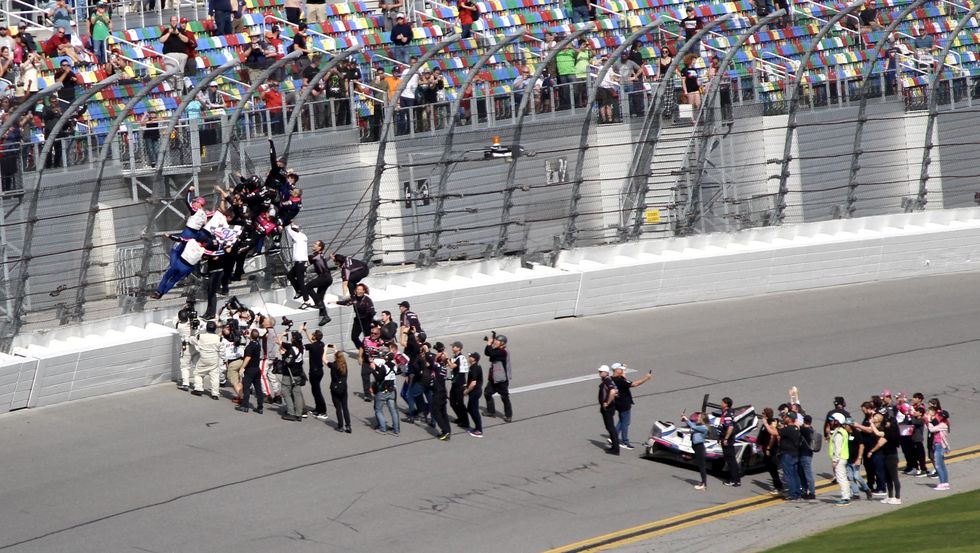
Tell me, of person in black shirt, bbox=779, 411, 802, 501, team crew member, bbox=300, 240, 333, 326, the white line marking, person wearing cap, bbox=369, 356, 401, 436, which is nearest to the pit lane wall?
team crew member, bbox=300, 240, 333, 326

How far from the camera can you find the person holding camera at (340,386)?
1916 cm

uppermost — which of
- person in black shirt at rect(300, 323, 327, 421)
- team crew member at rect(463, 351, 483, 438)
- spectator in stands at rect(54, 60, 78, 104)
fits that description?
spectator in stands at rect(54, 60, 78, 104)

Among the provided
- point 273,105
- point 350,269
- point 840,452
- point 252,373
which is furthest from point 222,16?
point 840,452

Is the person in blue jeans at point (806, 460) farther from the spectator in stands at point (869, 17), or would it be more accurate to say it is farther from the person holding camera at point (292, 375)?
the spectator in stands at point (869, 17)

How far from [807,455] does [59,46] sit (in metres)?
14.8

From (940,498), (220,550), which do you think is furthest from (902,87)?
(220,550)

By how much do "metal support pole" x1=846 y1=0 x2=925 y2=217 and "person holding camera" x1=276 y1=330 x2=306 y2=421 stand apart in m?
12.3

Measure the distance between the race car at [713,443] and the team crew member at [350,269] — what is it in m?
5.76

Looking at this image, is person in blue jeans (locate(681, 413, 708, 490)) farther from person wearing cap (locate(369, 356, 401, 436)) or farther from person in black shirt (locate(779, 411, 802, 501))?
person wearing cap (locate(369, 356, 401, 436))

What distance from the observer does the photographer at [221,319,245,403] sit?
67.2 feet

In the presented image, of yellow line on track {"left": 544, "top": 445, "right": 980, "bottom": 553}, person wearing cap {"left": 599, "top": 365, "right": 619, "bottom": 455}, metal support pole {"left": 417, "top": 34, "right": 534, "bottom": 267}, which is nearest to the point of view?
yellow line on track {"left": 544, "top": 445, "right": 980, "bottom": 553}

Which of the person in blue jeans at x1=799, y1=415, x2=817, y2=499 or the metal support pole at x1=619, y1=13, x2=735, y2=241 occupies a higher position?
the metal support pole at x1=619, y1=13, x2=735, y2=241

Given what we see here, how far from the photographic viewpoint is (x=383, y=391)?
19.3 m

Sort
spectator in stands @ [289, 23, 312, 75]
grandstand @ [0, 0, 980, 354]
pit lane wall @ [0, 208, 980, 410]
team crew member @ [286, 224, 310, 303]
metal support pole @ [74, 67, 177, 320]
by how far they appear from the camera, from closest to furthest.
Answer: pit lane wall @ [0, 208, 980, 410] → metal support pole @ [74, 67, 177, 320] → grandstand @ [0, 0, 980, 354] → team crew member @ [286, 224, 310, 303] → spectator in stands @ [289, 23, 312, 75]
